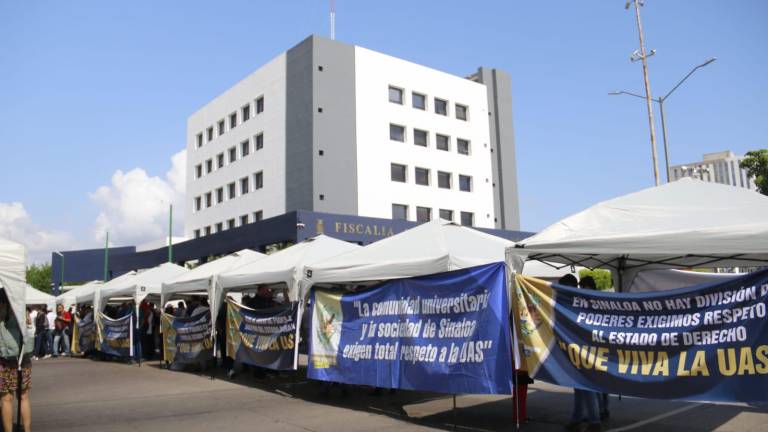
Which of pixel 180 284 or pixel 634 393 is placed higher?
pixel 180 284

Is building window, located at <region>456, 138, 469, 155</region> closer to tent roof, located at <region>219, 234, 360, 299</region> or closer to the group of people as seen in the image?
the group of people

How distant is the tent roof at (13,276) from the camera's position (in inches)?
288

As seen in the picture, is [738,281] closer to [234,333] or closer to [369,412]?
[369,412]

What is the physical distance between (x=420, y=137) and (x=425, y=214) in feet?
18.3

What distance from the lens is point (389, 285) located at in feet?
30.6

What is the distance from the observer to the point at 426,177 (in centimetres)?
4191

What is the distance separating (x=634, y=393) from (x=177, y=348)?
1265cm

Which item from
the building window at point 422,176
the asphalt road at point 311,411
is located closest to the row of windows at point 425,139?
the building window at point 422,176

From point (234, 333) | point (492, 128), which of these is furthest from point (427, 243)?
point (492, 128)

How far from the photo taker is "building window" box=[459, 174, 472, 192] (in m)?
43.6

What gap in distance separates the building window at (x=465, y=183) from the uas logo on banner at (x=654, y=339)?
36.3 meters

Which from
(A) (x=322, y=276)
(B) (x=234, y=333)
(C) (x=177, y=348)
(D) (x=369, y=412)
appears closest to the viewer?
(D) (x=369, y=412)

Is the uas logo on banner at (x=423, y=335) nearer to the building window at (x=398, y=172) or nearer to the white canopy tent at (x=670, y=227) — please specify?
the white canopy tent at (x=670, y=227)

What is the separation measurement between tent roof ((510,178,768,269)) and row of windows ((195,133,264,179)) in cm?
3616
